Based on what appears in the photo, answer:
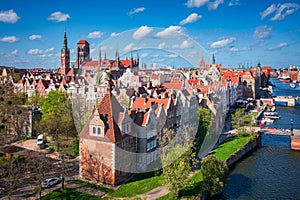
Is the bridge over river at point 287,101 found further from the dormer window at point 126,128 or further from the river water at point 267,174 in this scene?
the dormer window at point 126,128

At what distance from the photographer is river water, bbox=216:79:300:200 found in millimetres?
28406

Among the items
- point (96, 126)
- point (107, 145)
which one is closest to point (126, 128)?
point (107, 145)

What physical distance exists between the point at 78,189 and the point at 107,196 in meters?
3.04

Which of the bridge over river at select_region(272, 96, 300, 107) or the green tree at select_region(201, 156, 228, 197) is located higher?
the bridge over river at select_region(272, 96, 300, 107)

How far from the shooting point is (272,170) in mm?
34656

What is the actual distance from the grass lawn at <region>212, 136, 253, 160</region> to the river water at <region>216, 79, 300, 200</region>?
1.71 metres

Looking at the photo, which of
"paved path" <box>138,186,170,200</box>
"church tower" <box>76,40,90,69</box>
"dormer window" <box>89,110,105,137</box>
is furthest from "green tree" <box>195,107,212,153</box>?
"church tower" <box>76,40,90,69</box>

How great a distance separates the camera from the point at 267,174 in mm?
33281

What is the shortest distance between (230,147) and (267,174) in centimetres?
727

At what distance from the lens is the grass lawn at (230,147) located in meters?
36.6

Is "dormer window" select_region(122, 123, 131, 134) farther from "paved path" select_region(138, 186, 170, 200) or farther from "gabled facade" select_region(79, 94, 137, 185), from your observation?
"paved path" select_region(138, 186, 170, 200)

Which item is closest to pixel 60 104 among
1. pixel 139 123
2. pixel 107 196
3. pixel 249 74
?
pixel 139 123

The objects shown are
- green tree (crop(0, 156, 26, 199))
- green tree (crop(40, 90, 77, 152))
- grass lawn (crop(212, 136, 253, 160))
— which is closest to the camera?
green tree (crop(0, 156, 26, 199))

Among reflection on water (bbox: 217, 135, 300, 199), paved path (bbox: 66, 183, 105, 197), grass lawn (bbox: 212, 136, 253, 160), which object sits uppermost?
grass lawn (bbox: 212, 136, 253, 160)
